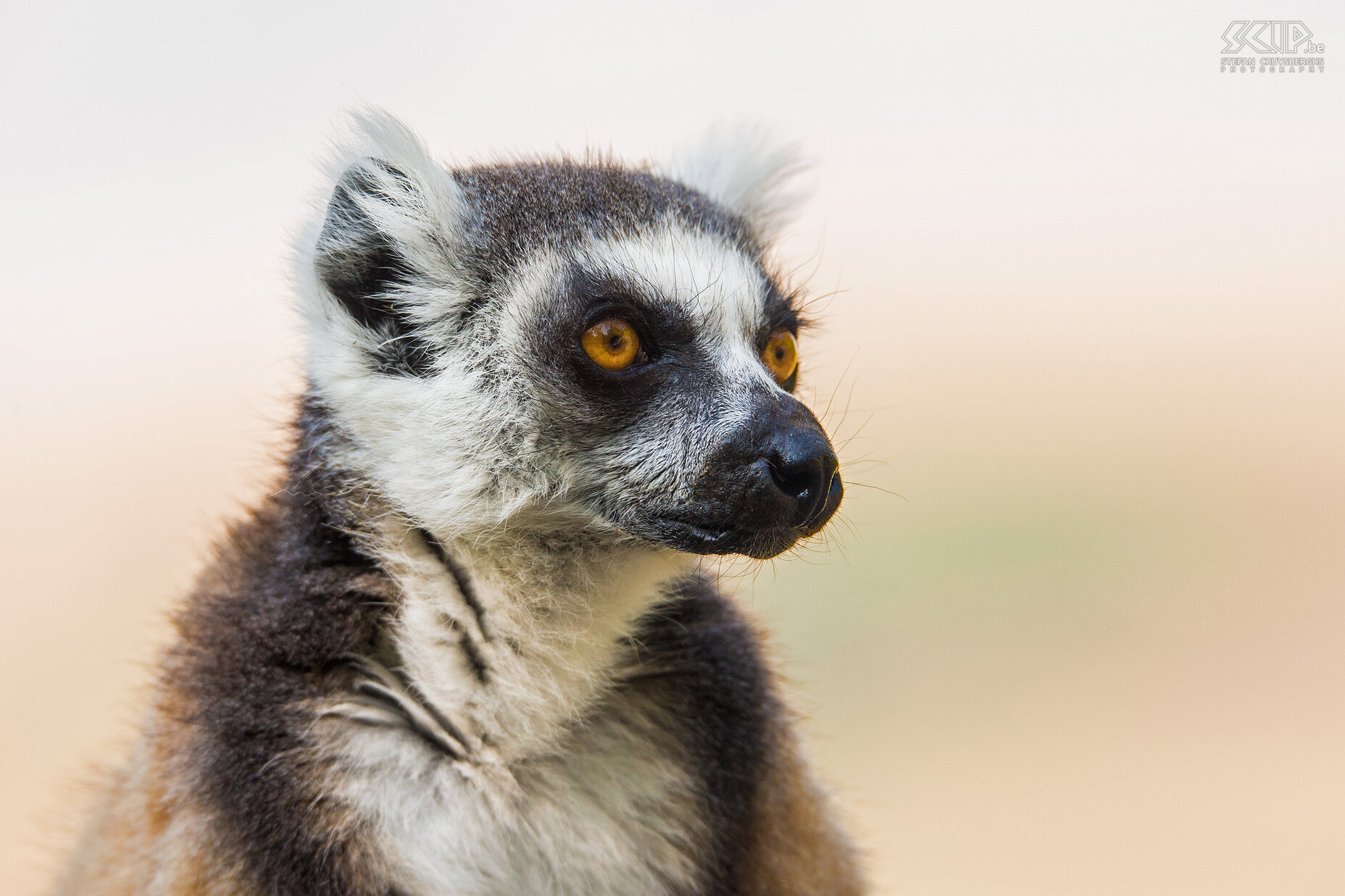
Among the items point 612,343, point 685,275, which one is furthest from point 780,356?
point 612,343

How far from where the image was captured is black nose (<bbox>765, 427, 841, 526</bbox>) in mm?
2371

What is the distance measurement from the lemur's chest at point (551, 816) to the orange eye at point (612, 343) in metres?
0.90

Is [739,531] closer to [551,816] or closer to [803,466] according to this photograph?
[803,466]

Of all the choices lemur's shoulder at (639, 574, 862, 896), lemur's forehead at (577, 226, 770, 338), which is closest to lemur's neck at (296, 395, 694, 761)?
lemur's shoulder at (639, 574, 862, 896)

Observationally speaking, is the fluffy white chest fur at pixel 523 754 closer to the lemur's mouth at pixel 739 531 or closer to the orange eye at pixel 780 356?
the lemur's mouth at pixel 739 531

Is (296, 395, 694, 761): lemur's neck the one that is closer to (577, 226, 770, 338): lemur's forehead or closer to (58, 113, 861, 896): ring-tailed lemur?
(58, 113, 861, 896): ring-tailed lemur

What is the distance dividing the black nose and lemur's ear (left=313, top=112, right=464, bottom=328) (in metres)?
0.99

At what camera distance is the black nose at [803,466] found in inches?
93.4

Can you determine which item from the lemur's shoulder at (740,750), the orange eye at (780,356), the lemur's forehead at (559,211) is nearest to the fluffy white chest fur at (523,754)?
the lemur's shoulder at (740,750)

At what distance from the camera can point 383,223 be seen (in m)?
2.73

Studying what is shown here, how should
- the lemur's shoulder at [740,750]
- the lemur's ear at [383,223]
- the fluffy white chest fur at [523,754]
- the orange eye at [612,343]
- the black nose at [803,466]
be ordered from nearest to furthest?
the black nose at [803,466]
the fluffy white chest fur at [523,754]
the orange eye at [612,343]
the lemur's ear at [383,223]
the lemur's shoulder at [740,750]

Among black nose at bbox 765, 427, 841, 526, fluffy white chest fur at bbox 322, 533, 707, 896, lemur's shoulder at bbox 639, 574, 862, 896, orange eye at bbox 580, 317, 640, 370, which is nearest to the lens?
black nose at bbox 765, 427, 841, 526

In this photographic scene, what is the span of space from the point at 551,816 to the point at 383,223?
152 cm

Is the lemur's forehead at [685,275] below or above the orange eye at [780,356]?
above
